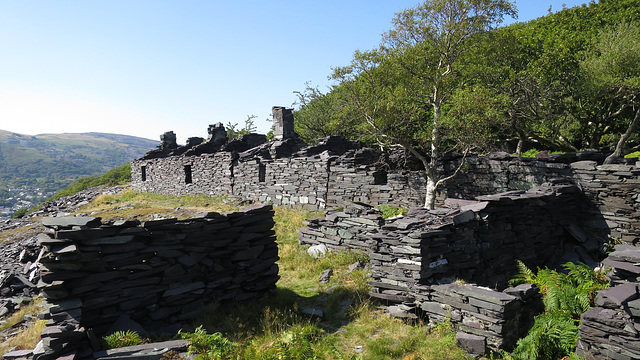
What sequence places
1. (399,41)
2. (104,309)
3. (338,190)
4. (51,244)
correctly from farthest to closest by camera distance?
(338,190), (399,41), (104,309), (51,244)

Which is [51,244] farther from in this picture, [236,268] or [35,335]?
[236,268]

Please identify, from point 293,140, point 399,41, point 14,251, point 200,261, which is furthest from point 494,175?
point 14,251

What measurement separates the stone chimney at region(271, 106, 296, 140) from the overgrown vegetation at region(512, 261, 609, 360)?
18.2m

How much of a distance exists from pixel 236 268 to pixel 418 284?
162 inches

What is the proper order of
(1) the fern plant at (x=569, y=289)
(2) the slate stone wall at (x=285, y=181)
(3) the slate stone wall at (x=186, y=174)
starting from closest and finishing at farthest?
(1) the fern plant at (x=569, y=289) → (2) the slate stone wall at (x=285, y=181) → (3) the slate stone wall at (x=186, y=174)

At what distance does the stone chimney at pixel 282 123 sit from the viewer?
2358 cm

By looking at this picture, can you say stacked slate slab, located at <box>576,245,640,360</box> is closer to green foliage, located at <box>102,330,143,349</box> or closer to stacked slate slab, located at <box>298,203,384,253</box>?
stacked slate slab, located at <box>298,203,384,253</box>

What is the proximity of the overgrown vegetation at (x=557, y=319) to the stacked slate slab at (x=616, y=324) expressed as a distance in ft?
1.00

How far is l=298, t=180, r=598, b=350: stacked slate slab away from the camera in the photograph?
6.25 meters

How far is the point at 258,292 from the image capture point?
823 cm

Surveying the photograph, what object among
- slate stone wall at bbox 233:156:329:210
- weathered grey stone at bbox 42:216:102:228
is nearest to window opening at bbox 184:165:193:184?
slate stone wall at bbox 233:156:329:210

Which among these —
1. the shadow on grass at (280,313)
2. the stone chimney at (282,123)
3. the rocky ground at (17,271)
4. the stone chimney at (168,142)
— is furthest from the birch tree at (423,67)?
the stone chimney at (168,142)

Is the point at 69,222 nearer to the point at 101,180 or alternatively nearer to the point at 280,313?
the point at 280,313

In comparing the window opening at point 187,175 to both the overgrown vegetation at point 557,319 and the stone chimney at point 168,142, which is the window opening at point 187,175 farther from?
the overgrown vegetation at point 557,319
